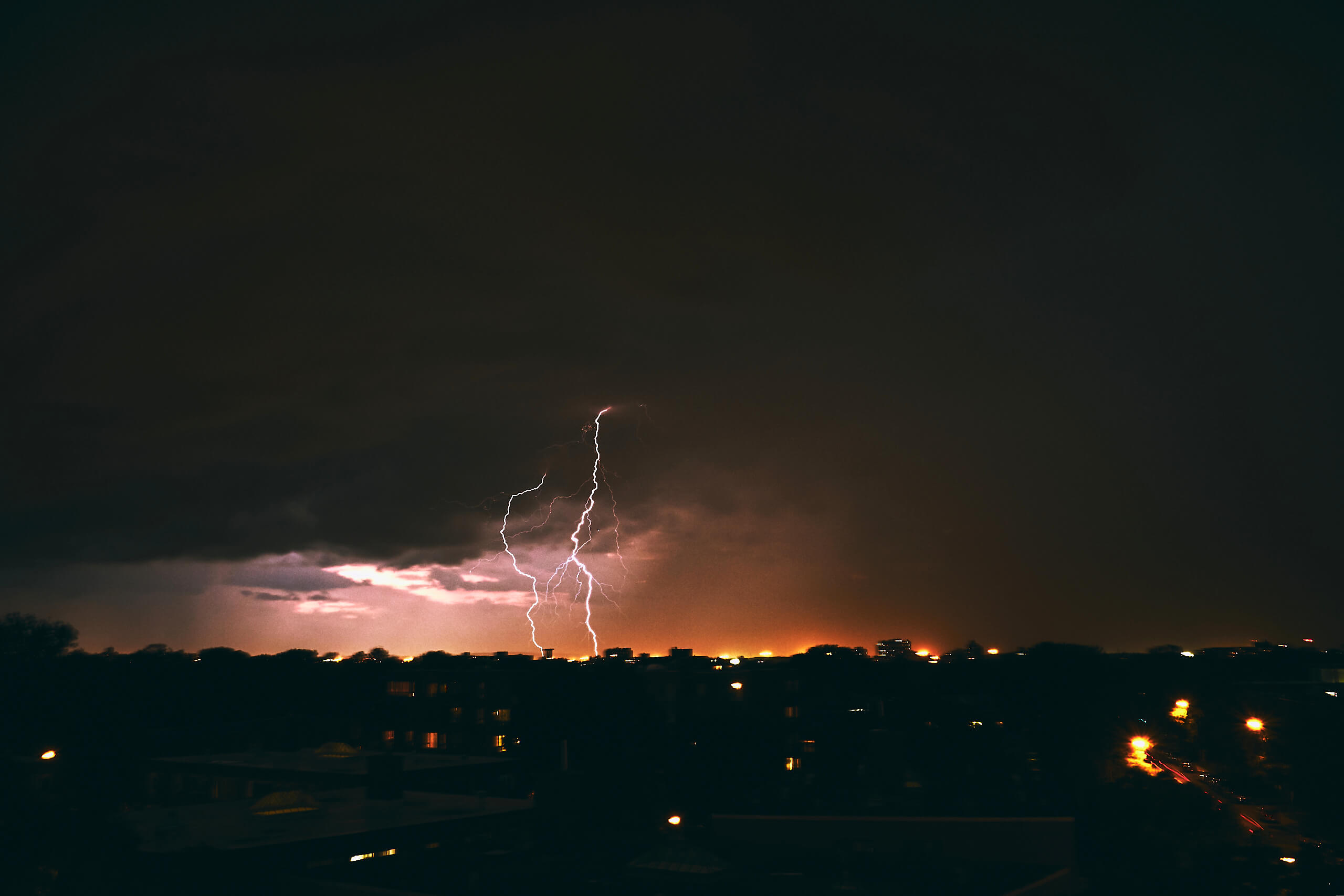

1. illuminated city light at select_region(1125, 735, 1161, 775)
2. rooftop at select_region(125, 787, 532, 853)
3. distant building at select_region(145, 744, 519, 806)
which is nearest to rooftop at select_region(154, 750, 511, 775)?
distant building at select_region(145, 744, 519, 806)

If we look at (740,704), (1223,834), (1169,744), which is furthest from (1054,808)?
(740,704)

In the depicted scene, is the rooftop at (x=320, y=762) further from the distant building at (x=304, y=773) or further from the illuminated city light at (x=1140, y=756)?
the illuminated city light at (x=1140, y=756)

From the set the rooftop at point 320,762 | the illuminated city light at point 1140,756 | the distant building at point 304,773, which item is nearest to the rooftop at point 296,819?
the distant building at point 304,773

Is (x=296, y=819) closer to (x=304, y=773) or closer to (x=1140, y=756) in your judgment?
(x=304, y=773)

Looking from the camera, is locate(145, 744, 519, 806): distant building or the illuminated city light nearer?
locate(145, 744, 519, 806): distant building

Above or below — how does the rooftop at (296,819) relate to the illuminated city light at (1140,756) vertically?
below

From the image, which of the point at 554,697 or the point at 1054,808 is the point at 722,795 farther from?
the point at 554,697

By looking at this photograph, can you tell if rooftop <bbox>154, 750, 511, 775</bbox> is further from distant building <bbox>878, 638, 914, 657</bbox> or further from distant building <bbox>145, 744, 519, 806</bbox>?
distant building <bbox>878, 638, 914, 657</bbox>

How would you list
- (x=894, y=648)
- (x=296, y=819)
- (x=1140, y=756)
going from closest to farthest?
(x=296, y=819)
(x=1140, y=756)
(x=894, y=648)

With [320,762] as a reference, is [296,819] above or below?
below

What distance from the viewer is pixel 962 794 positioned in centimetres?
3981

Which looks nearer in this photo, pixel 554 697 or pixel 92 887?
pixel 92 887

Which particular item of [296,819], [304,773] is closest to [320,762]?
[304,773]

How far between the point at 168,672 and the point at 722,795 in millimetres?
53744
